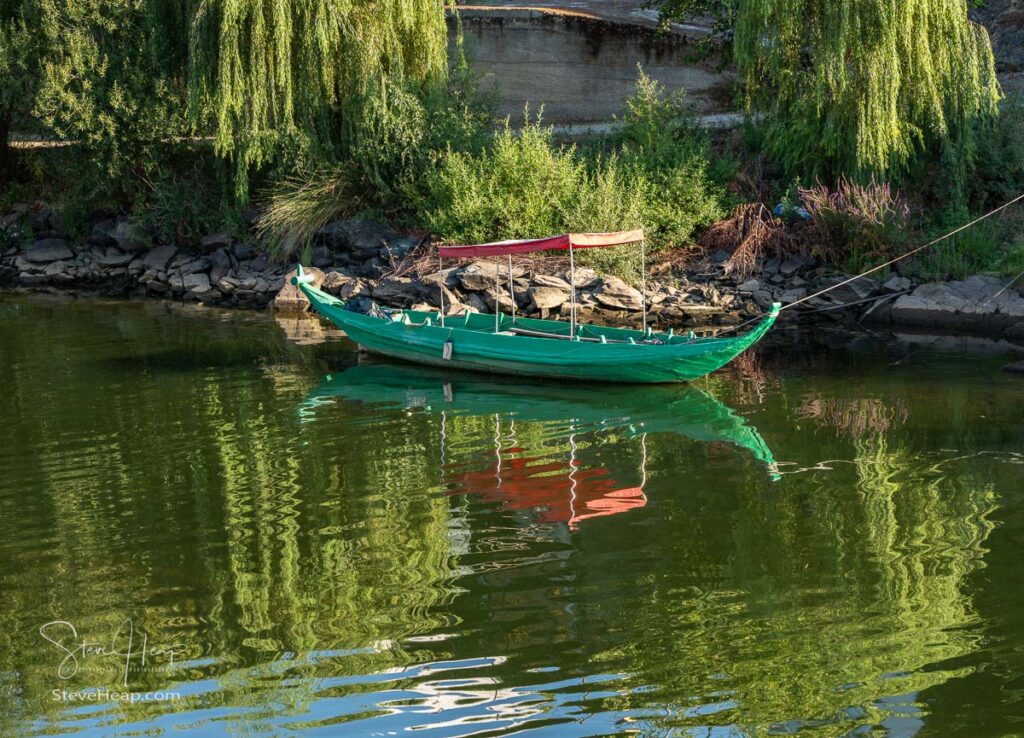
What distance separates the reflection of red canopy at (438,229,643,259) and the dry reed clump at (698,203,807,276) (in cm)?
572

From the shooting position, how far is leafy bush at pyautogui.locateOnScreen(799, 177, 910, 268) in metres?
24.3

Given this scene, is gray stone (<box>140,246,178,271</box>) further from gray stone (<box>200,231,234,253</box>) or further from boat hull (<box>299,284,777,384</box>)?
boat hull (<box>299,284,777,384</box>)

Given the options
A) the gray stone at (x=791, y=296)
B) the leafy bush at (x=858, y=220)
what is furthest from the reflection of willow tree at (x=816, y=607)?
the leafy bush at (x=858, y=220)

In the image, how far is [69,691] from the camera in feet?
29.6

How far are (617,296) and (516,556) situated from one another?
13.4 meters

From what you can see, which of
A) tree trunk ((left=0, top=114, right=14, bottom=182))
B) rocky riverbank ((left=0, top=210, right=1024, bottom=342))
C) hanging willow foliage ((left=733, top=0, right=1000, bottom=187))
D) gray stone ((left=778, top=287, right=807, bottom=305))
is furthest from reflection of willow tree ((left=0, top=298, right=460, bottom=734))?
tree trunk ((left=0, top=114, right=14, bottom=182))

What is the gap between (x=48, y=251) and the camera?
31344mm

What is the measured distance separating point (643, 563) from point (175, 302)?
755 inches

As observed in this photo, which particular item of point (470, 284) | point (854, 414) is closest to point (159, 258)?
point (470, 284)

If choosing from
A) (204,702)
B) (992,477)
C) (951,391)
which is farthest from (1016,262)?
(204,702)

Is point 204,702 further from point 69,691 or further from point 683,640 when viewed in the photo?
point 683,640

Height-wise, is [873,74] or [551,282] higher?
[873,74]

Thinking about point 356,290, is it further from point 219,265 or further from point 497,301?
point 219,265

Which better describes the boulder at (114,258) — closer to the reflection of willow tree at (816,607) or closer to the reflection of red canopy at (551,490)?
the reflection of red canopy at (551,490)
